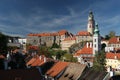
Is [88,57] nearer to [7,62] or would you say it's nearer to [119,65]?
[119,65]

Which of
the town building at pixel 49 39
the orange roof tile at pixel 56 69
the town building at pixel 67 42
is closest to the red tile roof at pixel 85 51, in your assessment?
the town building at pixel 67 42

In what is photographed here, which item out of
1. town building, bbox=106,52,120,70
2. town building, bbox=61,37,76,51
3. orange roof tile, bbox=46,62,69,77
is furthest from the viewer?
town building, bbox=61,37,76,51

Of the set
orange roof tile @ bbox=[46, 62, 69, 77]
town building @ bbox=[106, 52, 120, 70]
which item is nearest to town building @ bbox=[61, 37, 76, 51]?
town building @ bbox=[106, 52, 120, 70]

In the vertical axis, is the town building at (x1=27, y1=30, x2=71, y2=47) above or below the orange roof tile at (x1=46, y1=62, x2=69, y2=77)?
above

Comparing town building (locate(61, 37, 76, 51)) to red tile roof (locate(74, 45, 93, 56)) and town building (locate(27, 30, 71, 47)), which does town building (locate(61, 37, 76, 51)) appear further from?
red tile roof (locate(74, 45, 93, 56))

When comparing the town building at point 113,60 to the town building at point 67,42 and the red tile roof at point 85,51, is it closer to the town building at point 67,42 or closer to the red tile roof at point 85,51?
the red tile roof at point 85,51

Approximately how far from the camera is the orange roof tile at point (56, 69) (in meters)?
49.1

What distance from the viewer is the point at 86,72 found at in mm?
43938

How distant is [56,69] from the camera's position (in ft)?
166

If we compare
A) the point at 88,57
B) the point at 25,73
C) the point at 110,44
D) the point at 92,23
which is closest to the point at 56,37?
the point at 92,23

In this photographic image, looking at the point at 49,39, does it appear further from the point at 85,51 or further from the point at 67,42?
the point at 85,51

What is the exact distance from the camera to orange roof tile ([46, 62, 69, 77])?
161 feet

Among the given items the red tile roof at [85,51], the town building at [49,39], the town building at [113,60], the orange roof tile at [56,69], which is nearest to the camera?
the orange roof tile at [56,69]

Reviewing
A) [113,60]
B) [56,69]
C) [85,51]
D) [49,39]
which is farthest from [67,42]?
[56,69]
